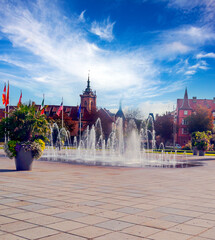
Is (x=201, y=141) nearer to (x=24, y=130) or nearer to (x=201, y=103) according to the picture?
(x=24, y=130)

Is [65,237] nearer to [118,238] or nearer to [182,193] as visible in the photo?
[118,238]

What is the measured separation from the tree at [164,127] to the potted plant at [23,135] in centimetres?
6244

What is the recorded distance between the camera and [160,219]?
5.55m

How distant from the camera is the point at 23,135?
1366cm

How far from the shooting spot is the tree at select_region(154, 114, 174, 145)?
73.8 m

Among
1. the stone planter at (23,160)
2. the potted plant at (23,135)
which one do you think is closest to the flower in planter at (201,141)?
the potted plant at (23,135)

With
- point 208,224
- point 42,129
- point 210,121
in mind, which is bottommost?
point 208,224

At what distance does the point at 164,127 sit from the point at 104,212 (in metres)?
69.3

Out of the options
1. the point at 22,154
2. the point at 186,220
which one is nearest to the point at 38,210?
the point at 186,220

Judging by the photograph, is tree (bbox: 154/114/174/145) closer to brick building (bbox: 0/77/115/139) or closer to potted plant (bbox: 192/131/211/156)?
brick building (bbox: 0/77/115/139)

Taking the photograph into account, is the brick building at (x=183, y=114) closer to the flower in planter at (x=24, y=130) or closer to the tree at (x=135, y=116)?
the tree at (x=135, y=116)

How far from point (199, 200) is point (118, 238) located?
12.4 ft

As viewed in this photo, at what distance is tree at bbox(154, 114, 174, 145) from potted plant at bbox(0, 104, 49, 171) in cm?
6244

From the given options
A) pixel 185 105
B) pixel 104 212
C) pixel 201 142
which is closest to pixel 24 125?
pixel 104 212
